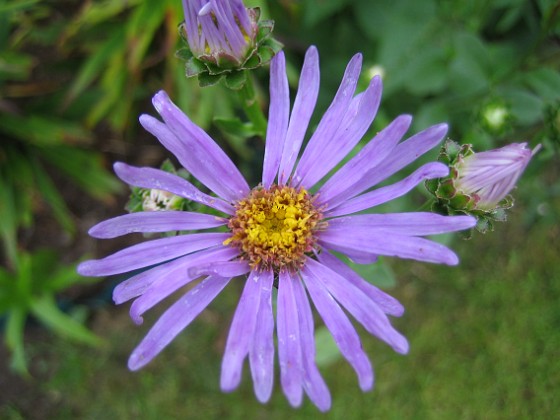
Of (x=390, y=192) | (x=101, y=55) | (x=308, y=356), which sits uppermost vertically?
(x=101, y=55)

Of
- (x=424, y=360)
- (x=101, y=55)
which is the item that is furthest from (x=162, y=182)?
(x=424, y=360)

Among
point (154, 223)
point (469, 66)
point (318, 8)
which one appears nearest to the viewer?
point (154, 223)

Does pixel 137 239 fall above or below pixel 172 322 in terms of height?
above

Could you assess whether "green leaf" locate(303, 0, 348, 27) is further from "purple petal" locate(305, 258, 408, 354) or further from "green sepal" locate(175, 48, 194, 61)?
"purple petal" locate(305, 258, 408, 354)

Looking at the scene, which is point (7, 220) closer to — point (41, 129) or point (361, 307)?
point (41, 129)

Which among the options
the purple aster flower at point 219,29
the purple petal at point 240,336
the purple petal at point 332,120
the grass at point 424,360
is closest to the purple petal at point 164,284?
the purple petal at point 240,336

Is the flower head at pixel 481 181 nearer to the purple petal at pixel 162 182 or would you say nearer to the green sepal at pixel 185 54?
the purple petal at pixel 162 182

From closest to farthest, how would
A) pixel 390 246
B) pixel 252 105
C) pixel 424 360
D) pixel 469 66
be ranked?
pixel 390 246
pixel 252 105
pixel 469 66
pixel 424 360
